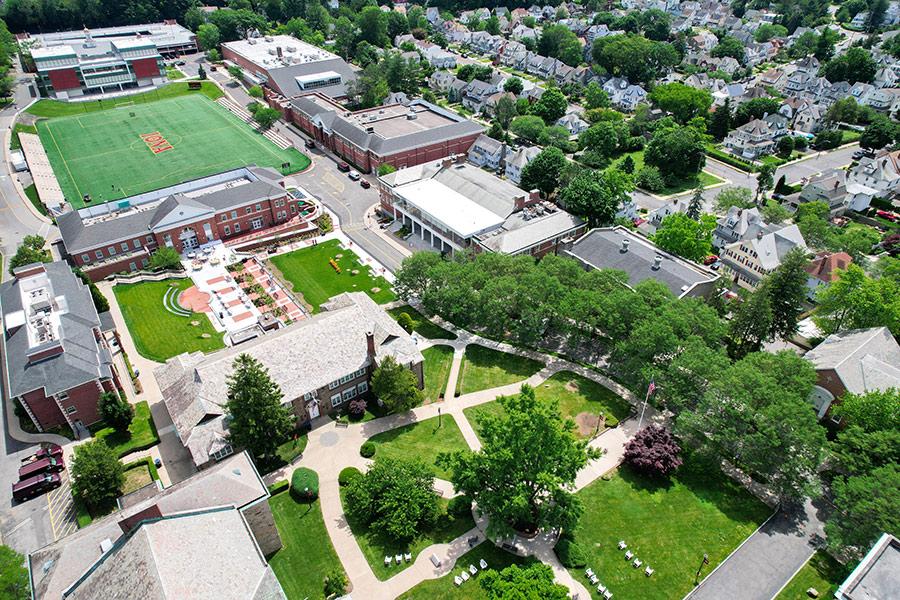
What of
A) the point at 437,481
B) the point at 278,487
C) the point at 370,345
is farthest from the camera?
the point at 370,345

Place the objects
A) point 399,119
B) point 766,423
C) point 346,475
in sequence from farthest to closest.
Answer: point 399,119 → point 346,475 → point 766,423

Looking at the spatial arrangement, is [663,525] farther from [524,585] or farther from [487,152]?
[487,152]

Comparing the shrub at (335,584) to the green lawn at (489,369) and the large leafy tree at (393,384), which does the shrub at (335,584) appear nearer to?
the large leafy tree at (393,384)

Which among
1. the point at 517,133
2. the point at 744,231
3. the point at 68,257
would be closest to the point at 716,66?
the point at 517,133

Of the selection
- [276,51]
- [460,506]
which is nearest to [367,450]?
[460,506]

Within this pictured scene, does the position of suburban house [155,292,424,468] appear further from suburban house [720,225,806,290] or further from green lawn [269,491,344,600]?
suburban house [720,225,806,290]

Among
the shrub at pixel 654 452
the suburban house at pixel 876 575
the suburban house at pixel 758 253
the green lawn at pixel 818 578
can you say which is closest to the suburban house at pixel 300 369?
the shrub at pixel 654 452

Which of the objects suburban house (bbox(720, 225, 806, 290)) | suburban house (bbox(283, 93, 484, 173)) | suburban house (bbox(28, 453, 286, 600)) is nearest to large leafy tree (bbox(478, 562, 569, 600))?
suburban house (bbox(28, 453, 286, 600))
